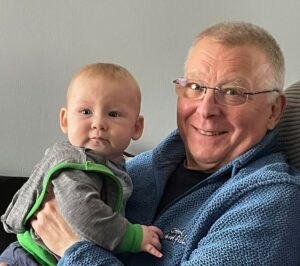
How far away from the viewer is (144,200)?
1497 mm

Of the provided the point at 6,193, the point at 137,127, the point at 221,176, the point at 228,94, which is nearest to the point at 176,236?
the point at 221,176

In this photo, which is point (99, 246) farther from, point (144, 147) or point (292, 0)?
point (292, 0)

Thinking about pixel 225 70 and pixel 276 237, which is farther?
pixel 225 70

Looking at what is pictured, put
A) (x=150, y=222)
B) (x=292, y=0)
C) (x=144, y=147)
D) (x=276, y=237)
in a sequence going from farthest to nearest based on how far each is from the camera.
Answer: (x=144, y=147) < (x=292, y=0) < (x=150, y=222) < (x=276, y=237)

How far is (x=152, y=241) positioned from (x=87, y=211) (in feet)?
0.71

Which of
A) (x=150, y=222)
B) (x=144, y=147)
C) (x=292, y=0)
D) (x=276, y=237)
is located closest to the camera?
(x=276, y=237)

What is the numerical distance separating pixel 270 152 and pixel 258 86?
19cm

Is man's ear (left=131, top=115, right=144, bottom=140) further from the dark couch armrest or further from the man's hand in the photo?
the dark couch armrest

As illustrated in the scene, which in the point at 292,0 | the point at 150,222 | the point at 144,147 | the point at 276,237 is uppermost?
the point at 292,0

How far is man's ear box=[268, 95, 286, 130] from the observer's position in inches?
58.7

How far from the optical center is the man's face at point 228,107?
56.5 inches

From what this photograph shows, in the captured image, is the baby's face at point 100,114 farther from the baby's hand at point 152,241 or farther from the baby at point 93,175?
the baby's hand at point 152,241

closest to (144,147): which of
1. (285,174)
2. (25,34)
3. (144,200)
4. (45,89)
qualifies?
(45,89)

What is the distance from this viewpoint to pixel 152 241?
4.21 feet
